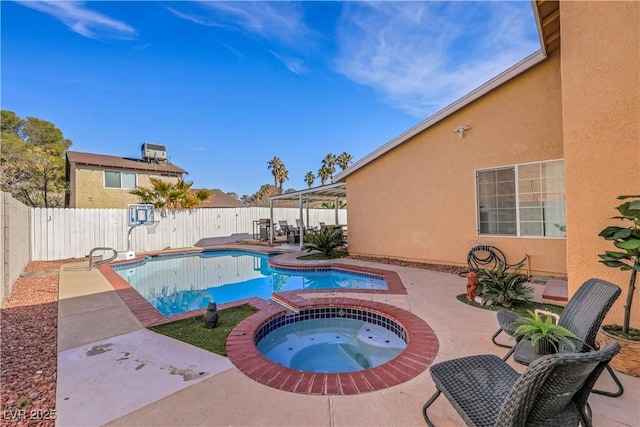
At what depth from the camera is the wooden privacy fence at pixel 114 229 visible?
12.0 meters

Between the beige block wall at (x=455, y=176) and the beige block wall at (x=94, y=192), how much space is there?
742 inches

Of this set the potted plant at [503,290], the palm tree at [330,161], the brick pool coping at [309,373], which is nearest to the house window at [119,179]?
the brick pool coping at [309,373]

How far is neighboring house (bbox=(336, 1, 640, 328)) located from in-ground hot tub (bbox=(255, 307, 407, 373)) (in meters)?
2.81

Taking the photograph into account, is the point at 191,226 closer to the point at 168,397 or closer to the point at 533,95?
the point at 168,397

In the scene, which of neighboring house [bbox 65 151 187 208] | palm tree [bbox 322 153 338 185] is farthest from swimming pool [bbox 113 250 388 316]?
palm tree [bbox 322 153 338 185]

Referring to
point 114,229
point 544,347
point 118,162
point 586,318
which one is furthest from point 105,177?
point 586,318

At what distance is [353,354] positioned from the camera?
168 inches

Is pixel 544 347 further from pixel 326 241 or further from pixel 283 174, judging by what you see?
pixel 283 174

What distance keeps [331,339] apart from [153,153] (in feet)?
81.4

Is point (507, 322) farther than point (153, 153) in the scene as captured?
No

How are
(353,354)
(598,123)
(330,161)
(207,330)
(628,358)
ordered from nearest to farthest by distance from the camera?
(628,358) → (598,123) → (353,354) → (207,330) → (330,161)

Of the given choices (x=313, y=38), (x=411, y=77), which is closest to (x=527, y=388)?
(x=411, y=77)

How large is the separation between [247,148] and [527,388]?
90.6ft

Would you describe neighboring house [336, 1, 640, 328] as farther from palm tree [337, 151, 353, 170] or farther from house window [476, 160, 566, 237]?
palm tree [337, 151, 353, 170]
